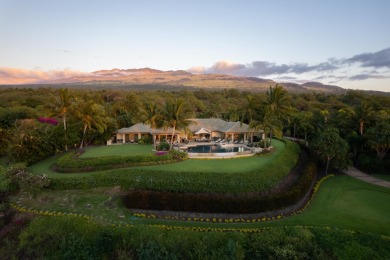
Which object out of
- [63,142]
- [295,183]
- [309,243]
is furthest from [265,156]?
[63,142]

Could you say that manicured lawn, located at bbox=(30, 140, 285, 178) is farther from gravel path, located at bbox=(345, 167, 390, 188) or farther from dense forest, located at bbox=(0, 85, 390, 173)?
gravel path, located at bbox=(345, 167, 390, 188)

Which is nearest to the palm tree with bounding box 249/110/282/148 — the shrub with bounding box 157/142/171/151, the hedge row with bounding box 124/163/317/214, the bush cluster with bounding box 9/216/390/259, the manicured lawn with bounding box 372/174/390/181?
the shrub with bounding box 157/142/171/151

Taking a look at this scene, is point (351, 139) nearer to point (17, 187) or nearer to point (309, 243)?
point (309, 243)

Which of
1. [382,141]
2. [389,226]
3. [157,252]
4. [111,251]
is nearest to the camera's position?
[157,252]

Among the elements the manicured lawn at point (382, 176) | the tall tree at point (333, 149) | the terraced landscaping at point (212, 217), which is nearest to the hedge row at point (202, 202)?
the terraced landscaping at point (212, 217)

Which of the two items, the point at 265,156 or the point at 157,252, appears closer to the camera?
the point at 157,252

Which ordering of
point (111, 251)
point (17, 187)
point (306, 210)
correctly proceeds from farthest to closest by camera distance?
point (17, 187)
point (306, 210)
point (111, 251)

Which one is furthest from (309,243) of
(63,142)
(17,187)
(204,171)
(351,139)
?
(63,142)

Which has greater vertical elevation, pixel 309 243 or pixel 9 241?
pixel 309 243
